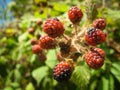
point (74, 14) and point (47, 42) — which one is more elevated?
point (74, 14)

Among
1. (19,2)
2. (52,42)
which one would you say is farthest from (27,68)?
(19,2)

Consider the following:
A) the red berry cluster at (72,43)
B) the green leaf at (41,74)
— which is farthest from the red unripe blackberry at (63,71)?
the green leaf at (41,74)

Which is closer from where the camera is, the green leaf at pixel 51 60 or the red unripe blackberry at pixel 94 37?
the red unripe blackberry at pixel 94 37

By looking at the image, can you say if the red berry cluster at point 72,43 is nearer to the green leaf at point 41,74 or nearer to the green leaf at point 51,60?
the green leaf at point 51,60

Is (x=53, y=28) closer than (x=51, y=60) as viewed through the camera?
Yes

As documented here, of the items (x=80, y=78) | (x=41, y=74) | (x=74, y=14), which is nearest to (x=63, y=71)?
(x=80, y=78)

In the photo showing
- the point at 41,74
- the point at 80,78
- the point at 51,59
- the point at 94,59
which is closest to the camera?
the point at 94,59

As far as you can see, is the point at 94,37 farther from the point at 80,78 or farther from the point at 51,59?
the point at 51,59
